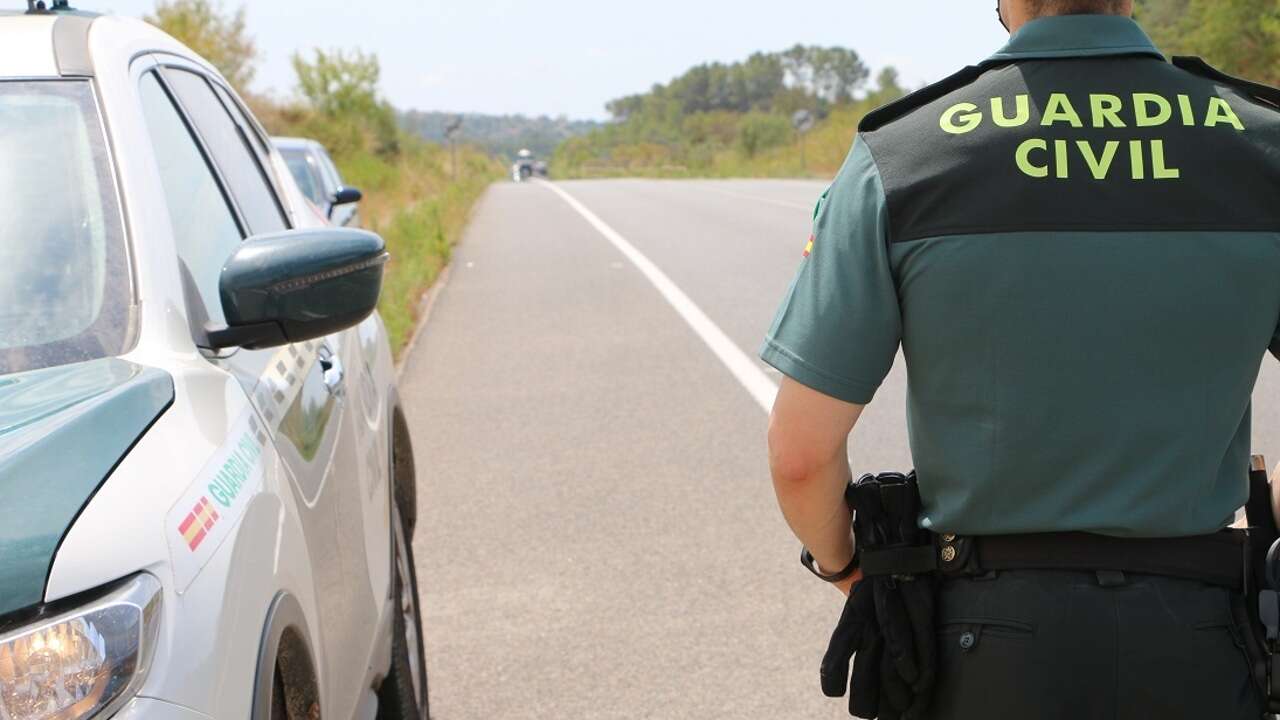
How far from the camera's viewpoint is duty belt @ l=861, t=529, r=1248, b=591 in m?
2.14

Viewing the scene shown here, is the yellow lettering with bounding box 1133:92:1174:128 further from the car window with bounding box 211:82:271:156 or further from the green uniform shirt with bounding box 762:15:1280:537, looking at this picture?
the car window with bounding box 211:82:271:156

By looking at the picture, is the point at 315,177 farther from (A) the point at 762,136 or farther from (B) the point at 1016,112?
(A) the point at 762,136

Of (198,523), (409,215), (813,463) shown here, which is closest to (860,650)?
(813,463)

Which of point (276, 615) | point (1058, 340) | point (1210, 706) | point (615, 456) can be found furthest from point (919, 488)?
point (615, 456)

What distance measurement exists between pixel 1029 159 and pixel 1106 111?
0.43 ft

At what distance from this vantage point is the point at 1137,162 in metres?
2.06

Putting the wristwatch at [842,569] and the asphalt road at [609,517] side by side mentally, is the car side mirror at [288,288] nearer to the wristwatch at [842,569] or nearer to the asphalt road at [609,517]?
the wristwatch at [842,569]

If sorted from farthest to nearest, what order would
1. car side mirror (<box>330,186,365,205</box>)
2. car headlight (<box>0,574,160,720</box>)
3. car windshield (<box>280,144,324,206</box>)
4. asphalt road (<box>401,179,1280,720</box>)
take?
car windshield (<box>280,144,324,206</box>) < car side mirror (<box>330,186,365,205</box>) < asphalt road (<box>401,179,1280,720</box>) < car headlight (<box>0,574,160,720</box>)

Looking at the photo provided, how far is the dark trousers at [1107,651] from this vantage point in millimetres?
2104

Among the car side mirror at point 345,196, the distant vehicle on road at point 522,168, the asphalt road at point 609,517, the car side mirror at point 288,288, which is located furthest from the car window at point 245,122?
the distant vehicle on road at point 522,168

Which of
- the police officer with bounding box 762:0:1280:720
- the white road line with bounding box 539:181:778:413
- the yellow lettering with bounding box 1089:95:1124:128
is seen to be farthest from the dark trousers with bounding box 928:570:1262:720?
the white road line with bounding box 539:181:778:413

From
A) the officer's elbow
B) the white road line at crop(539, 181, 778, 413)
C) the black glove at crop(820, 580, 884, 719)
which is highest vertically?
the officer's elbow

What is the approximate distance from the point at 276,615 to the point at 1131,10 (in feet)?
5.12

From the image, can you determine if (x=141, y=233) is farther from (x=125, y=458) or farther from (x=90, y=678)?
(x=90, y=678)
